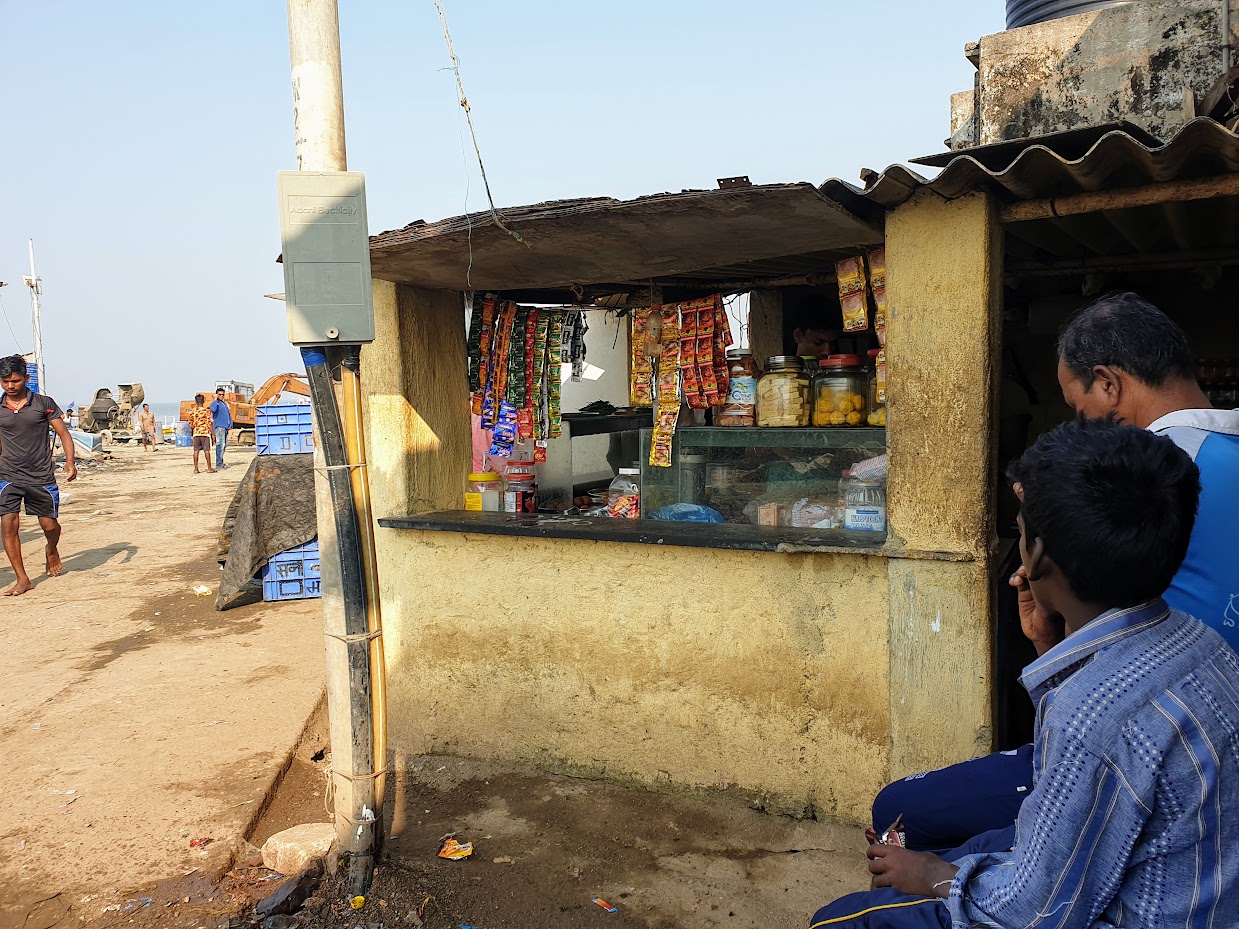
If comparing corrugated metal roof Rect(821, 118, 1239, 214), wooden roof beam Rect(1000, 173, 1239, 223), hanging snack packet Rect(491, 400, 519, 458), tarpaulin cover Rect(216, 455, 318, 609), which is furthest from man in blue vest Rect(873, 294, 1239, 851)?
tarpaulin cover Rect(216, 455, 318, 609)

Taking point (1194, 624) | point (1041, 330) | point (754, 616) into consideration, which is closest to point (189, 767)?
point (754, 616)

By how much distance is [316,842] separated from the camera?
3547mm

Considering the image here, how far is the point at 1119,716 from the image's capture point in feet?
4.16

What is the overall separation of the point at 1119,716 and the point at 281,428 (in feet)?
25.3

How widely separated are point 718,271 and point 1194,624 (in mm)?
3282

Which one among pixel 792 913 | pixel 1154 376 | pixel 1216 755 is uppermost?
pixel 1154 376

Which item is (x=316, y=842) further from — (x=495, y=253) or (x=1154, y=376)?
(x=1154, y=376)

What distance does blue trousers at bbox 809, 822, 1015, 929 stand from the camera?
5.24 ft

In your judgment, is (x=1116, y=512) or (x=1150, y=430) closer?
(x=1116, y=512)

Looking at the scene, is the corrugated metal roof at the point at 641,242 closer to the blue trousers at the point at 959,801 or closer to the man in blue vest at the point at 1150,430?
the man in blue vest at the point at 1150,430

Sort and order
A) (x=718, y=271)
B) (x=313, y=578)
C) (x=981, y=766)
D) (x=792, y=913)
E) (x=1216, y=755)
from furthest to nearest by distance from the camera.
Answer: (x=313, y=578) → (x=718, y=271) → (x=792, y=913) → (x=981, y=766) → (x=1216, y=755)

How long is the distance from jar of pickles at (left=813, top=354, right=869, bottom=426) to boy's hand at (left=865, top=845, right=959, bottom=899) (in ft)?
8.54

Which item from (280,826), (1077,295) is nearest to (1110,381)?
(280,826)

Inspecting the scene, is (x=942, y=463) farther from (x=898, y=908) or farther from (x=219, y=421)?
(x=219, y=421)
